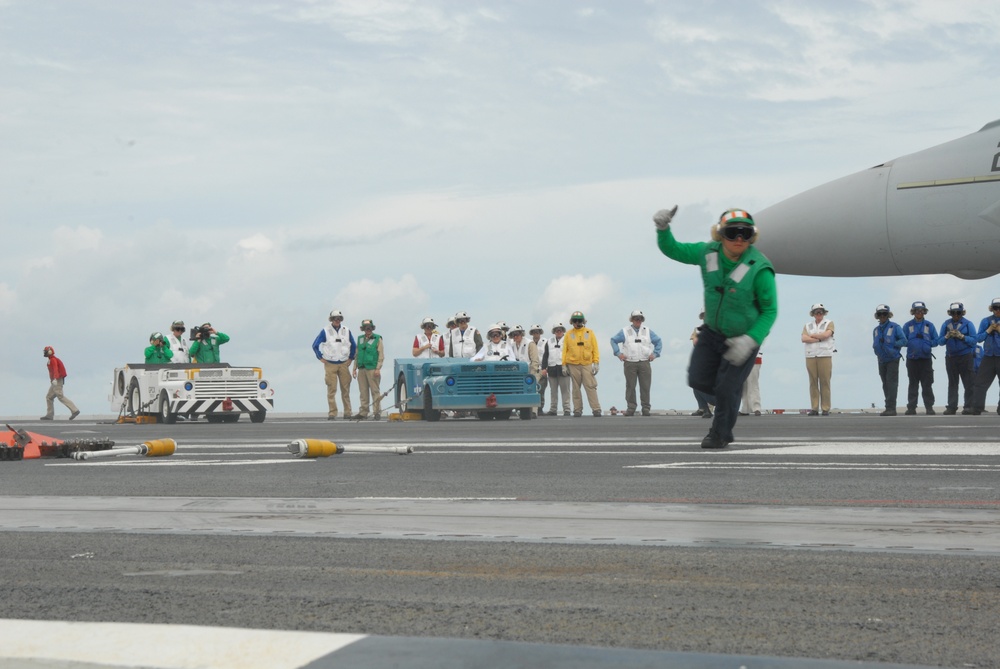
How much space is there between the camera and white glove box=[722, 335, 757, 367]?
9820mm

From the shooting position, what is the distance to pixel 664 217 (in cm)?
1015

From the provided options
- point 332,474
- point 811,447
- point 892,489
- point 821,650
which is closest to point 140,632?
point 821,650

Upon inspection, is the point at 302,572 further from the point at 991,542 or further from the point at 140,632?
the point at 991,542

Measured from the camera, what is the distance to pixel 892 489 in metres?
6.84

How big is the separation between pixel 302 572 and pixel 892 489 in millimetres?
3758

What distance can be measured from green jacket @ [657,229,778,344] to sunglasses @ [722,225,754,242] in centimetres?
16

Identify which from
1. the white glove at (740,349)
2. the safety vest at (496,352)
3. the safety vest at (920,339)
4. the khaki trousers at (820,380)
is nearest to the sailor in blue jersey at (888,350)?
the safety vest at (920,339)

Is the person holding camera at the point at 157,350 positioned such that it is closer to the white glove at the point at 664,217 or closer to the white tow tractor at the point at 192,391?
the white tow tractor at the point at 192,391

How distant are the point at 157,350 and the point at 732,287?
62.0 ft

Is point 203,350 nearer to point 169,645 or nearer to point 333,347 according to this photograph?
point 333,347

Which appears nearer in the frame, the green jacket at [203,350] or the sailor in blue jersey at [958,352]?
the sailor in blue jersey at [958,352]

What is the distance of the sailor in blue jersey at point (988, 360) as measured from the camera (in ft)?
72.8

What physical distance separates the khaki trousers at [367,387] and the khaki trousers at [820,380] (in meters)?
8.59

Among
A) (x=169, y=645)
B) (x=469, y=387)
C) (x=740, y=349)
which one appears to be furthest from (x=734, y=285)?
(x=469, y=387)
